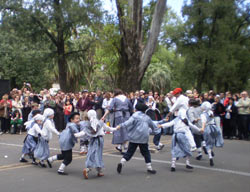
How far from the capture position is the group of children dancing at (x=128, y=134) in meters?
7.07

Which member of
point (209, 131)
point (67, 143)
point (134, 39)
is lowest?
point (67, 143)

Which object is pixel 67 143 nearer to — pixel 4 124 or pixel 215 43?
pixel 4 124

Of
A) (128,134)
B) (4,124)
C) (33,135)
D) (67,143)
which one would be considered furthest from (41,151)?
(4,124)

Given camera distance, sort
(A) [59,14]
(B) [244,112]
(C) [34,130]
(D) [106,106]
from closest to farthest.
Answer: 1. (C) [34,130]
2. (B) [244,112]
3. (D) [106,106]
4. (A) [59,14]

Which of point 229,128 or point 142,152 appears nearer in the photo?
point 142,152

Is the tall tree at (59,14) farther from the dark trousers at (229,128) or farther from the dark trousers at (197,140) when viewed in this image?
the dark trousers at (197,140)

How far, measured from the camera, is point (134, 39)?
18391 millimetres

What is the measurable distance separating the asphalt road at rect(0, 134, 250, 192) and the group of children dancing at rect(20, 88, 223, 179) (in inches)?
10.5

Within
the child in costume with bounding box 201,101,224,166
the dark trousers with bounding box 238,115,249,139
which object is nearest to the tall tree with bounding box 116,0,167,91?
the dark trousers with bounding box 238,115,249,139

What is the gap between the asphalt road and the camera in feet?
19.8

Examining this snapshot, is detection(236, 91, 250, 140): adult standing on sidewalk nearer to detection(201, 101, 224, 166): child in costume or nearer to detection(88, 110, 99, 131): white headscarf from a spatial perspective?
detection(201, 101, 224, 166): child in costume

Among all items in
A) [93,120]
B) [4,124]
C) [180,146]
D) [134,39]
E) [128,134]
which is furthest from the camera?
[134,39]

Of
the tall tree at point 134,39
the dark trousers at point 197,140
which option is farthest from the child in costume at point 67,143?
the tall tree at point 134,39

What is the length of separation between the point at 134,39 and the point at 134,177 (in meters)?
12.5
